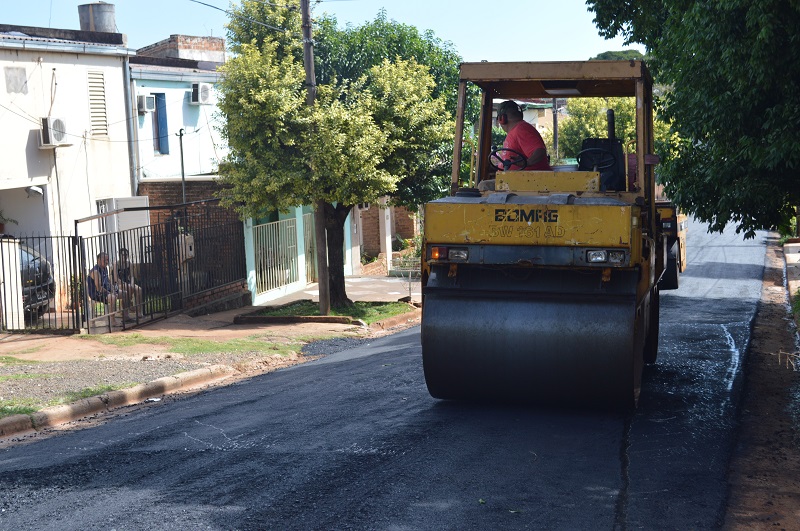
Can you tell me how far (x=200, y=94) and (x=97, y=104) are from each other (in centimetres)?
414

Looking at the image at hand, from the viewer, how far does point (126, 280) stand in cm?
1661

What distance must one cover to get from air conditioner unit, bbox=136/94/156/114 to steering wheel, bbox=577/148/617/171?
16653 mm

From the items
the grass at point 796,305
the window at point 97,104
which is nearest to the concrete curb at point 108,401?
the grass at point 796,305

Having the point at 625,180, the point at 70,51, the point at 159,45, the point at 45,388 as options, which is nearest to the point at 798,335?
the point at 625,180

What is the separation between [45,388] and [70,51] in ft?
40.0

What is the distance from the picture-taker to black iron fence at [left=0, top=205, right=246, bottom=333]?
51.7 feet

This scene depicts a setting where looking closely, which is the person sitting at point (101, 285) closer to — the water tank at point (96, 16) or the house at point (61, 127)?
the house at point (61, 127)

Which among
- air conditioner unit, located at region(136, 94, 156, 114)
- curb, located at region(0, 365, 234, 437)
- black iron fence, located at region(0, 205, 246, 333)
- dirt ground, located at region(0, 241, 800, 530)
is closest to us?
dirt ground, located at region(0, 241, 800, 530)

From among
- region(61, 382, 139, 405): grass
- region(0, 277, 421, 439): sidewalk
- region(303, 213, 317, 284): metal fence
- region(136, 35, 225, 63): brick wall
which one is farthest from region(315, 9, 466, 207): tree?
region(136, 35, 225, 63): brick wall

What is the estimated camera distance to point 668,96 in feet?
39.0

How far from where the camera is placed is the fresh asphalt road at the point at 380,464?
583 cm

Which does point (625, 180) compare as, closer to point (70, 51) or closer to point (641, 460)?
point (641, 460)

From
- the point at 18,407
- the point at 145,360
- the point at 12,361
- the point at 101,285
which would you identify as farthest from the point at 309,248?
the point at 18,407

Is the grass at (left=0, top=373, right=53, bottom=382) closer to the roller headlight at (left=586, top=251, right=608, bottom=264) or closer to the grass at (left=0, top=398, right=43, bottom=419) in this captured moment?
the grass at (left=0, top=398, right=43, bottom=419)
